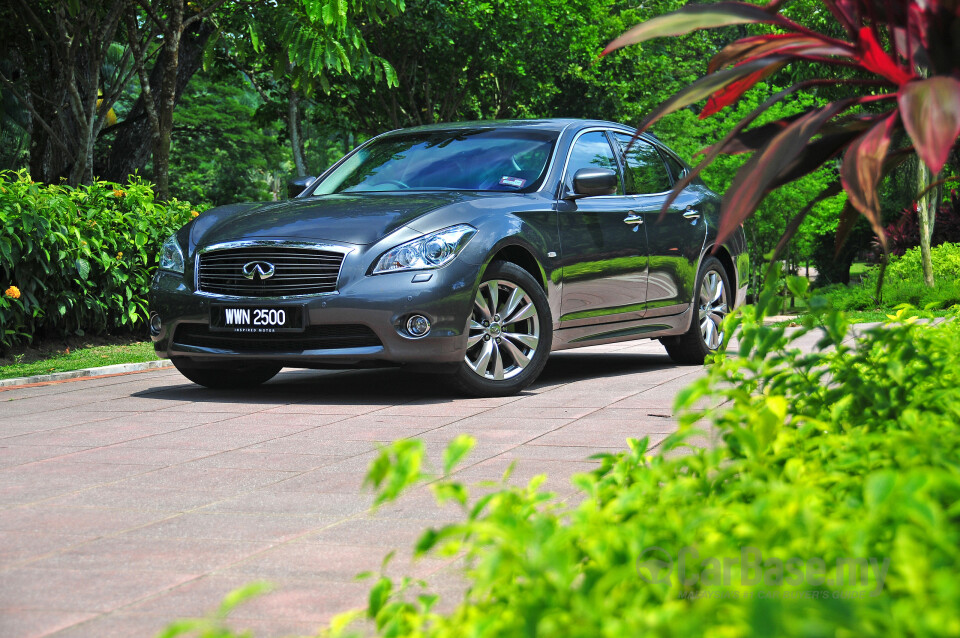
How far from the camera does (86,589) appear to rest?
3381mm

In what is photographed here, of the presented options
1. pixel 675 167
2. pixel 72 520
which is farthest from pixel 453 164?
pixel 72 520

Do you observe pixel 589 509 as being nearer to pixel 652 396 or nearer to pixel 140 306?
pixel 652 396

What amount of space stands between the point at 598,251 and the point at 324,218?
2.00 metres

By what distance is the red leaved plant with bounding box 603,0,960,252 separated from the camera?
2.38 meters

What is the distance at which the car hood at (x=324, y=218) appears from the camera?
7.06m

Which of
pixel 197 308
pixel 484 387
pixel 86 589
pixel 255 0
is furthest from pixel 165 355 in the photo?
pixel 255 0

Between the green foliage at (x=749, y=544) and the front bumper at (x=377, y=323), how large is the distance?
417cm

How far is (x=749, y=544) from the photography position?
193 centimetres

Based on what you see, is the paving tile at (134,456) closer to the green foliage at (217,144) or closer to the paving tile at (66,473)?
the paving tile at (66,473)

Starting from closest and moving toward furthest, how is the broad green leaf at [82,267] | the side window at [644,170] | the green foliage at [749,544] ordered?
the green foliage at [749,544]
the side window at [644,170]
the broad green leaf at [82,267]

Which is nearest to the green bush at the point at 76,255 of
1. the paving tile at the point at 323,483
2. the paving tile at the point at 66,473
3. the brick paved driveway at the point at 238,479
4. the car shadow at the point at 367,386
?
the brick paved driveway at the point at 238,479

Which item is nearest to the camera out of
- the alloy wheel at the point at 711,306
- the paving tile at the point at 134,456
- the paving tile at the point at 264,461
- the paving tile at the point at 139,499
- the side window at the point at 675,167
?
the paving tile at the point at 139,499

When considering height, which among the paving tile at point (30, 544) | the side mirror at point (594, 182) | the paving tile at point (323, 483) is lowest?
the paving tile at point (323, 483)

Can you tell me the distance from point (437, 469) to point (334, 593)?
1544 millimetres
